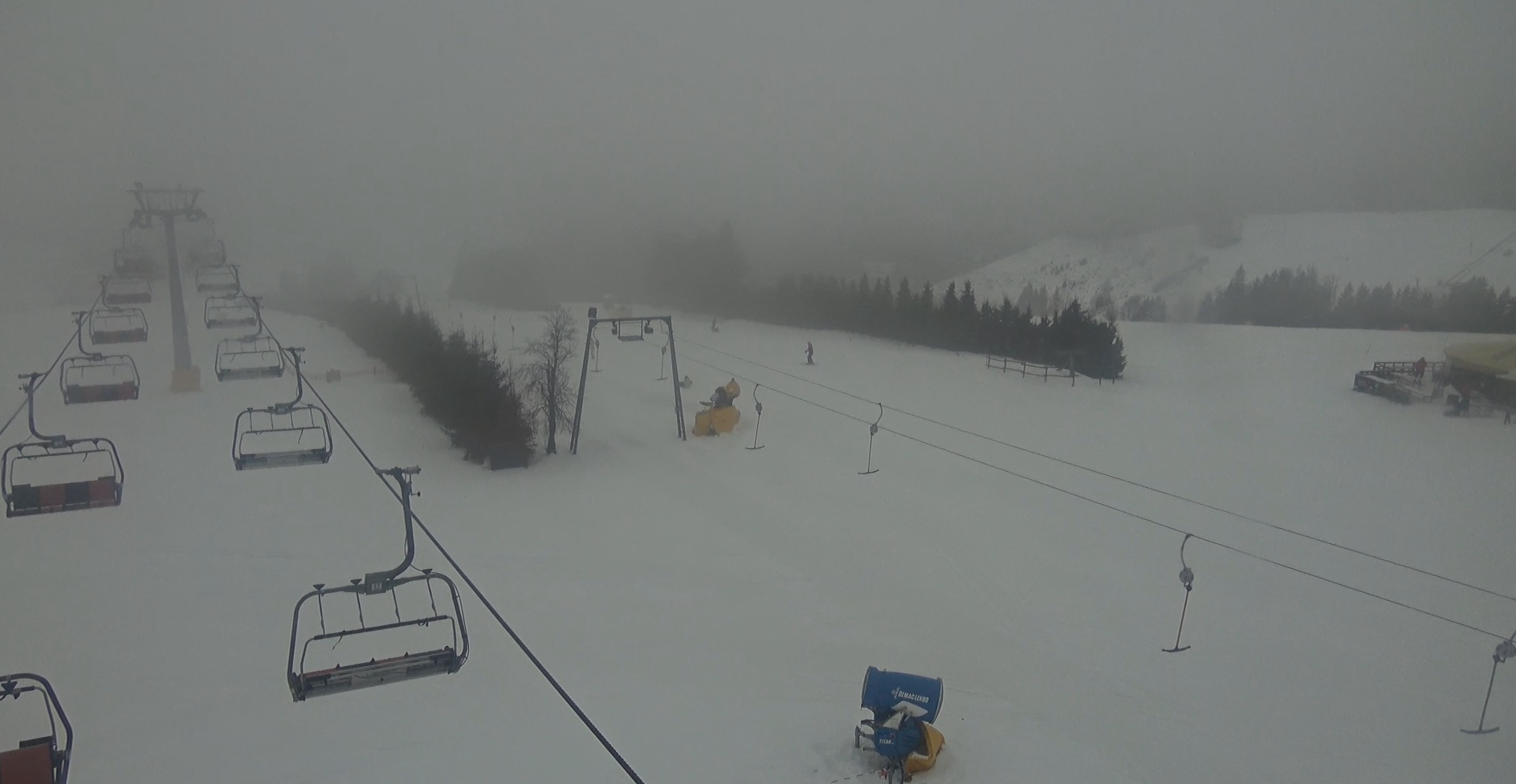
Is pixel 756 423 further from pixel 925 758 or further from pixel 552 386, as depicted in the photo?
pixel 925 758

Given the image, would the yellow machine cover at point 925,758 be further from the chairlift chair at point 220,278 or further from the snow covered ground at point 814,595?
the chairlift chair at point 220,278

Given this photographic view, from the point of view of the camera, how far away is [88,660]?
748cm

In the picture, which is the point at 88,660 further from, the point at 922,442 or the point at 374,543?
the point at 922,442

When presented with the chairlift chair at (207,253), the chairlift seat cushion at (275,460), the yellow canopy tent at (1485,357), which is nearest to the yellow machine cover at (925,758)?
the chairlift seat cushion at (275,460)

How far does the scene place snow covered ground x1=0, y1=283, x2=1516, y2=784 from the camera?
6.51 metres

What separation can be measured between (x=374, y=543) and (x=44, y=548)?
12.0ft

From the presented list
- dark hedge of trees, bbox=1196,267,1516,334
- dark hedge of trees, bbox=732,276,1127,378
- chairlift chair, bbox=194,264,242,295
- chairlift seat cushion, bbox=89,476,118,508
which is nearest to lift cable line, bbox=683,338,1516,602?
dark hedge of trees, bbox=1196,267,1516,334

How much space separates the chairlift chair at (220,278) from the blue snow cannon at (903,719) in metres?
10.8

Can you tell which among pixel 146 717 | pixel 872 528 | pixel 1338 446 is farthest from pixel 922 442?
pixel 146 717

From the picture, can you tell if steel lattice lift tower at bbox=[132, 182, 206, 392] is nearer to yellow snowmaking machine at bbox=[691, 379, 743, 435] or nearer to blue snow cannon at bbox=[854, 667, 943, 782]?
yellow snowmaking machine at bbox=[691, 379, 743, 435]

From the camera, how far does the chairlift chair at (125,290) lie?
37.4 feet

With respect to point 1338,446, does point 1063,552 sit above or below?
below

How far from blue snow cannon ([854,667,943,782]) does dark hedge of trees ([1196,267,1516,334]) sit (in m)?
6.49

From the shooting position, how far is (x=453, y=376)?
56.1 ft
